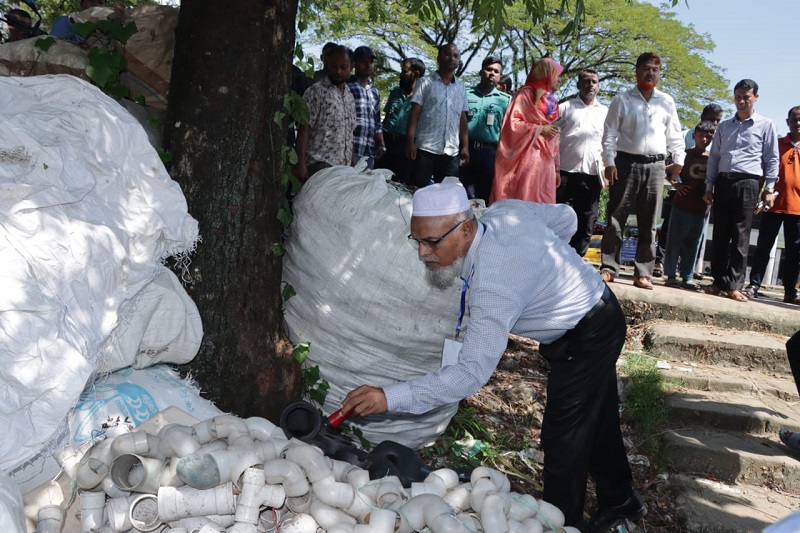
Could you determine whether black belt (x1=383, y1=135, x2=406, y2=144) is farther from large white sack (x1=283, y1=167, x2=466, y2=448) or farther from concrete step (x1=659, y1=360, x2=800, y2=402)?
large white sack (x1=283, y1=167, x2=466, y2=448)

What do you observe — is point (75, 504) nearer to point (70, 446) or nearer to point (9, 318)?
point (70, 446)

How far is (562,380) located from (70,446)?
194 cm

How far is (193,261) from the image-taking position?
315 cm

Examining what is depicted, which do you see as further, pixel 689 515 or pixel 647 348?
pixel 647 348

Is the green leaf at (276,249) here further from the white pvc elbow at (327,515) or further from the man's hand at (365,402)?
the white pvc elbow at (327,515)

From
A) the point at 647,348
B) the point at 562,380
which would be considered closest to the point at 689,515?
the point at 562,380

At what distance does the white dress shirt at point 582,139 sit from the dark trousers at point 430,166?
1.03 m

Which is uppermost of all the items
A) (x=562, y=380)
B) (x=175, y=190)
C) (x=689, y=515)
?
(x=175, y=190)

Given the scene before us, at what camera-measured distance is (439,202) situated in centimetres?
277

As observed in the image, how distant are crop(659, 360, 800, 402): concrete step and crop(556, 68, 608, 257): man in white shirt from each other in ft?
5.32

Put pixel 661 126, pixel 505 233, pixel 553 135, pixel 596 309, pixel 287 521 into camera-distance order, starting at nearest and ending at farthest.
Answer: pixel 287 521 → pixel 505 233 → pixel 596 309 → pixel 553 135 → pixel 661 126

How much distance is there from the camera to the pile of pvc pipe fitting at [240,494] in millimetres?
2166

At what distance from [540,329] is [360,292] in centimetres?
88

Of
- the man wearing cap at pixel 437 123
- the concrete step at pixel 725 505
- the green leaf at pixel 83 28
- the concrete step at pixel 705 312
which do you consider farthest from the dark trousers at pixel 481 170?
the green leaf at pixel 83 28
